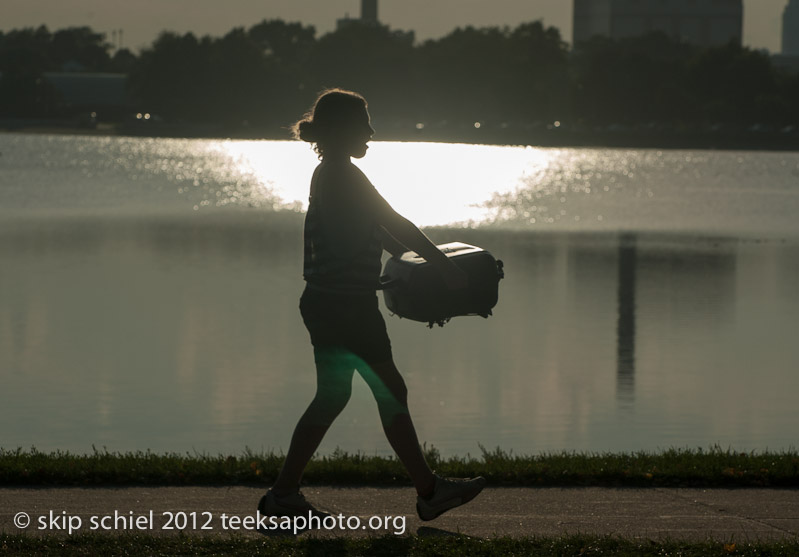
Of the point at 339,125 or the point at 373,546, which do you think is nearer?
the point at 373,546

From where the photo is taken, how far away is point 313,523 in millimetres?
6242

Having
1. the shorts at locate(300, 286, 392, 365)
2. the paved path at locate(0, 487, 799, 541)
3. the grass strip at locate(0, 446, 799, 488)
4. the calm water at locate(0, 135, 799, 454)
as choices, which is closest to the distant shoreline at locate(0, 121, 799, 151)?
the calm water at locate(0, 135, 799, 454)

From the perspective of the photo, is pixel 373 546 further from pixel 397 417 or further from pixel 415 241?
pixel 415 241

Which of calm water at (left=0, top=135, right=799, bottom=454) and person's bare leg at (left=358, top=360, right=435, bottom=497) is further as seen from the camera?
calm water at (left=0, top=135, right=799, bottom=454)

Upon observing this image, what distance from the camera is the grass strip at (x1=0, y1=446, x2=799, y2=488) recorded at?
7.10 m

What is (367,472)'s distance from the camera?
7.30 m

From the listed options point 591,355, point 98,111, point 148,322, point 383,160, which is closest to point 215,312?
point 148,322

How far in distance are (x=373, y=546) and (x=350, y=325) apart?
1.00 m

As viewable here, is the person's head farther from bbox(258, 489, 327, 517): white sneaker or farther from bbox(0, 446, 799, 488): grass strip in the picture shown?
bbox(0, 446, 799, 488): grass strip

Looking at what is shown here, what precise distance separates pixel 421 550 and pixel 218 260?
2418 centimetres

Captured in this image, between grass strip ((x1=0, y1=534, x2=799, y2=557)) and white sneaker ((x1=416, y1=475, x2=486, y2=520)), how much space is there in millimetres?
398

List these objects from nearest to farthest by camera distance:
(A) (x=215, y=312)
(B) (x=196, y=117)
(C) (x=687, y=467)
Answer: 1. (C) (x=687, y=467)
2. (A) (x=215, y=312)
3. (B) (x=196, y=117)

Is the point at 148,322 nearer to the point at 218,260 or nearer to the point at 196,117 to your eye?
the point at 218,260

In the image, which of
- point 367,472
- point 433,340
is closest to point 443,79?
point 433,340
